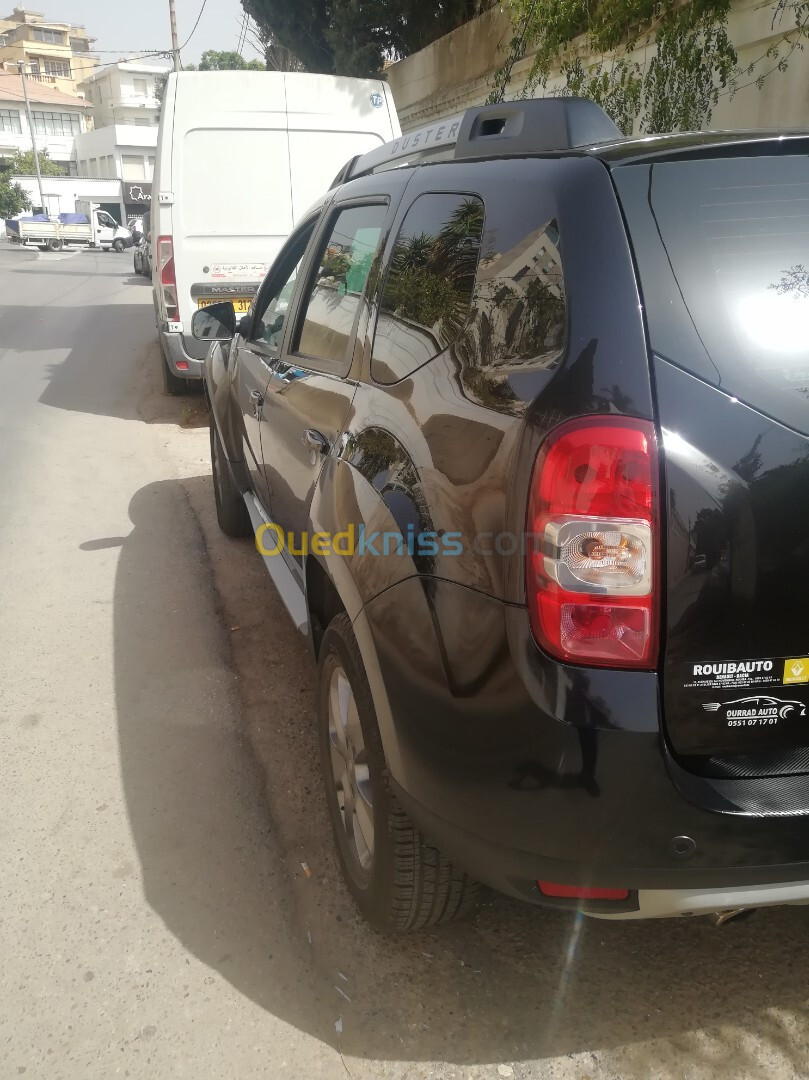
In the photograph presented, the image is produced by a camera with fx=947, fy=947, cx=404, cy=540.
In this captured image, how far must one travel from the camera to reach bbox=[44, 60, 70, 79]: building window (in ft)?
302

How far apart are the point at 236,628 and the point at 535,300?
296 centimetres

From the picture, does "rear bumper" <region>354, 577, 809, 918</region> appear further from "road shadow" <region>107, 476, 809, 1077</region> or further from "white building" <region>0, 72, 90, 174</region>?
"white building" <region>0, 72, 90, 174</region>

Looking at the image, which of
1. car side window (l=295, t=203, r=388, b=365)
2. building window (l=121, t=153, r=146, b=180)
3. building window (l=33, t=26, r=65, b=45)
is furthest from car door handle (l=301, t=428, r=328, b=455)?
building window (l=33, t=26, r=65, b=45)

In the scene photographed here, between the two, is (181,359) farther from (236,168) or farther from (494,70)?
(494,70)

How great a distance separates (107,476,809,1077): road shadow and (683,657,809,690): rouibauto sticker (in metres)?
0.98

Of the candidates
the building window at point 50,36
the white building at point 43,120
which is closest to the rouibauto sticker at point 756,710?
the white building at point 43,120

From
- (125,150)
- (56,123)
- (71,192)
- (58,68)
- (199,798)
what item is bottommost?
(199,798)

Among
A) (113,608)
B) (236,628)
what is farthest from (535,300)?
(113,608)

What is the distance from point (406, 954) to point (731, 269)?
71.3 inches

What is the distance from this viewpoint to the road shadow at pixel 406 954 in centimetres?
217

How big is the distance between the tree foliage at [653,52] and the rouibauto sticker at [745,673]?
6139 mm

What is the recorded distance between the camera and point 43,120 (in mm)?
80812

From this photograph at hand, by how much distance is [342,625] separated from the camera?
8.03 ft

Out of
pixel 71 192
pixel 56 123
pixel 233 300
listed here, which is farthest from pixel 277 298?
pixel 56 123
